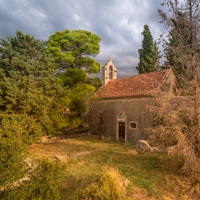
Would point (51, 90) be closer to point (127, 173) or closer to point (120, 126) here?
Answer: point (120, 126)

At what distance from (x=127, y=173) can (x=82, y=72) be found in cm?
1403

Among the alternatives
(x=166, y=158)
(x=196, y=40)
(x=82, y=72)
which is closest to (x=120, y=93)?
(x=82, y=72)

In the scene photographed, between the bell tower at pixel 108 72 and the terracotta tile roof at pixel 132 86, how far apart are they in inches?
23.9

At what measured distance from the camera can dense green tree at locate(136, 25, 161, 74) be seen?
2591 centimetres

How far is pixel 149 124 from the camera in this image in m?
14.6

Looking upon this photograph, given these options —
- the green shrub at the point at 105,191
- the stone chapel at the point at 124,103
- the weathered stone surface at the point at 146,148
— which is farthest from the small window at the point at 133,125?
the green shrub at the point at 105,191

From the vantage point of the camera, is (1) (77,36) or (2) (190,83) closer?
(2) (190,83)

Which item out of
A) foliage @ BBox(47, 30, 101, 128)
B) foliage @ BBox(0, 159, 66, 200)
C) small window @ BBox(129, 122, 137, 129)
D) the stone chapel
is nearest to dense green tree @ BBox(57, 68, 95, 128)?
foliage @ BBox(47, 30, 101, 128)

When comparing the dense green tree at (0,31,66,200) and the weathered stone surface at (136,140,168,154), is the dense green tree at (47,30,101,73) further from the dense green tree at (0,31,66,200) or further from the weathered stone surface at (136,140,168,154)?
the weathered stone surface at (136,140,168,154)

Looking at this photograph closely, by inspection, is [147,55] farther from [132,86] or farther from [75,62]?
[75,62]

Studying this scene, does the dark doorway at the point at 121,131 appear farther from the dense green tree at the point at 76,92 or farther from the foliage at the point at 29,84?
the foliage at the point at 29,84

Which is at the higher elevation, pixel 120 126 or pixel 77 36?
pixel 77 36

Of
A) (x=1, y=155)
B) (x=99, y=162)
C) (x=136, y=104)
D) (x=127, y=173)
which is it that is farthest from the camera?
(x=136, y=104)

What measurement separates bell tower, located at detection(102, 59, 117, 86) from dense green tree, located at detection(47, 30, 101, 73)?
1049 mm
